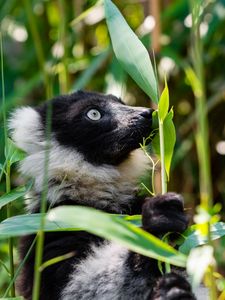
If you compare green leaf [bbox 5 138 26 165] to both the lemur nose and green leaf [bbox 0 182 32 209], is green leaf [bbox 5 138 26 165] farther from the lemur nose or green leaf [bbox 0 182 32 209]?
the lemur nose


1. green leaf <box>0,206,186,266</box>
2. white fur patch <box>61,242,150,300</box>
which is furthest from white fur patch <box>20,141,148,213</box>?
green leaf <box>0,206,186,266</box>

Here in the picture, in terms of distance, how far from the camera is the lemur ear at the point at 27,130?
14.1ft

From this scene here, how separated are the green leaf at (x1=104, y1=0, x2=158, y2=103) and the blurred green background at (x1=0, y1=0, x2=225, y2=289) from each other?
2950mm

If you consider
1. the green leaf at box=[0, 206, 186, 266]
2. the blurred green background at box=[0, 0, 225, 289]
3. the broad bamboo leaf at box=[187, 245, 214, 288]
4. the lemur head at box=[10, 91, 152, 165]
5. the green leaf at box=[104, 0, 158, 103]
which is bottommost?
the broad bamboo leaf at box=[187, 245, 214, 288]

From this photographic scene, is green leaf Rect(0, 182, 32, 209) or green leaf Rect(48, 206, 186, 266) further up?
green leaf Rect(0, 182, 32, 209)

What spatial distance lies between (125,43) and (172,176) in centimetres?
415

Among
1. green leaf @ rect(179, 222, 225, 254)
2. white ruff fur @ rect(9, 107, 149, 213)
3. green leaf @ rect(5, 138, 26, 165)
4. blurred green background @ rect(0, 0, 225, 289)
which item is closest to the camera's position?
green leaf @ rect(179, 222, 225, 254)

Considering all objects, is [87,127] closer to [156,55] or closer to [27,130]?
[27,130]

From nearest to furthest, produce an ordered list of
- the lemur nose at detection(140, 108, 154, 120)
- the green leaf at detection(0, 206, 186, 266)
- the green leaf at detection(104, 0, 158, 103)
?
1. the green leaf at detection(0, 206, 186, 266)
2. the green leaf at detection(104, 0, 158, 103)
3. the lemur nose at detection(140, 108, 154, 120)

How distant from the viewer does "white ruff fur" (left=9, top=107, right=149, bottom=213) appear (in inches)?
159

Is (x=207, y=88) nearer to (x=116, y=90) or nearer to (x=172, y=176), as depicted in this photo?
(x=172, y=176)

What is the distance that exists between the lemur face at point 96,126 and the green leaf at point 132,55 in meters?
0.76

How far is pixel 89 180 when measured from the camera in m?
4.10

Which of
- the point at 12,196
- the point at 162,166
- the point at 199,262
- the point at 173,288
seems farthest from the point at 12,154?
the point at 199,262
